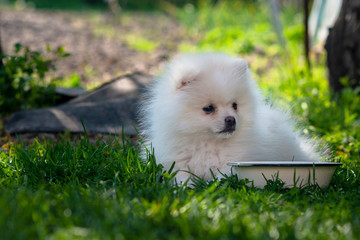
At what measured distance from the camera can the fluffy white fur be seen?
2.55 metres

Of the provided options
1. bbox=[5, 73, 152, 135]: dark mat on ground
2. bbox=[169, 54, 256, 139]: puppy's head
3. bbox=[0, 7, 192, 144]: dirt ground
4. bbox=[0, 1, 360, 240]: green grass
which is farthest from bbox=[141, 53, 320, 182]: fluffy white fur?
bbox=[0, 7, 192, 144]: dirt ground

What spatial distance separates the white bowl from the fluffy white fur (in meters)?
0.18

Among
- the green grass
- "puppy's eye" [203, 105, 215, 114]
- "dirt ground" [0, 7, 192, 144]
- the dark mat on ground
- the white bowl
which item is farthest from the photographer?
"dirt ground" [0, 7, 192, 144]

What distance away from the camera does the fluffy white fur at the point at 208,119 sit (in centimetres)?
255

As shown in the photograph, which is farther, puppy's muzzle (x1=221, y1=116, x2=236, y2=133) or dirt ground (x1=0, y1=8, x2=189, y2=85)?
dirt ground (x1=0, y1=8, x2=189, y2=85)

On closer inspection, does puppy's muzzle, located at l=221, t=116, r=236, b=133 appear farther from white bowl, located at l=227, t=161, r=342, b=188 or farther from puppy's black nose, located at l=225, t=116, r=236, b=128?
white bowl, located at l=227, t=161, r=342, b=188

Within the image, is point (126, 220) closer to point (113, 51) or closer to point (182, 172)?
point (182, 172)

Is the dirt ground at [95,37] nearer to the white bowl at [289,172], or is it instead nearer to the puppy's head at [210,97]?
the puppy's head at [210,97]

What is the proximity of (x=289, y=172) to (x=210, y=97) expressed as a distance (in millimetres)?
607

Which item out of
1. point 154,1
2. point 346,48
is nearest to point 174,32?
point 346,48

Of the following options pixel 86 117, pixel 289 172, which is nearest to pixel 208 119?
pixel 289 172

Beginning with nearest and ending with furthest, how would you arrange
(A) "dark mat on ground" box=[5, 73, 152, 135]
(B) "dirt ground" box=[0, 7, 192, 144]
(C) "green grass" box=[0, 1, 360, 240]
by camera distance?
(C) "green grass" box=[0, 1, 360, 240] < (A) "dark mat on ground" box=[5, 73, 152, 135] < (B) "dirt ground" box=[0, 7, 192, 144]

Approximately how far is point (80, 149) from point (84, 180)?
344mm

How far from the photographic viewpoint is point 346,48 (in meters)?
4.73
